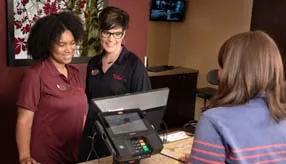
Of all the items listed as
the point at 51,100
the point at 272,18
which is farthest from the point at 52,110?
the point at 272,18

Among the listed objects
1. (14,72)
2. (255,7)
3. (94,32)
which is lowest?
(14,72)

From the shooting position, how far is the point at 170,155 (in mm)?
1899

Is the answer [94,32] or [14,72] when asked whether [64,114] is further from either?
[94,32]

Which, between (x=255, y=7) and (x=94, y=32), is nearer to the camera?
(x=94, y=32)

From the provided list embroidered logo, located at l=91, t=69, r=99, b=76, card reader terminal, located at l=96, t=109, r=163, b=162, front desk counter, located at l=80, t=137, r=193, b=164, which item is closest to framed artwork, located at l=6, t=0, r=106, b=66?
embroidered logo, located at l=91, t=69, r=99, b=76

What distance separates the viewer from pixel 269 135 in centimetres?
119

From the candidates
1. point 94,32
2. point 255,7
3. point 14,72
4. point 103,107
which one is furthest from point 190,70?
point 103,107

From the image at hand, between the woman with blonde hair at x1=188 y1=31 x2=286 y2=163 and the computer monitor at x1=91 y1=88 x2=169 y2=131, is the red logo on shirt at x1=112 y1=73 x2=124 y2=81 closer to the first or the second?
the computer monitor at x1=91 y1=88 x2=169 y2=131

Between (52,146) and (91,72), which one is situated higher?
(91,72)

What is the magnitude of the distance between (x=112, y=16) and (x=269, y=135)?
1.27 metres

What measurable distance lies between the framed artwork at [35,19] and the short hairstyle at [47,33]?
1.98ft

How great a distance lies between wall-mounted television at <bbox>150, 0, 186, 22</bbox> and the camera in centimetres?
516

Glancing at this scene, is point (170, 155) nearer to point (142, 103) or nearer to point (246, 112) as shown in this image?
point (142, 103)

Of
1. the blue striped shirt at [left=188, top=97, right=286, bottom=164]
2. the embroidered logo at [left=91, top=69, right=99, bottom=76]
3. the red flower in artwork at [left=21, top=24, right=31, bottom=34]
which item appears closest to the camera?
the blue striped shirt at [left=188, top=97, right=286, bottom=164]
